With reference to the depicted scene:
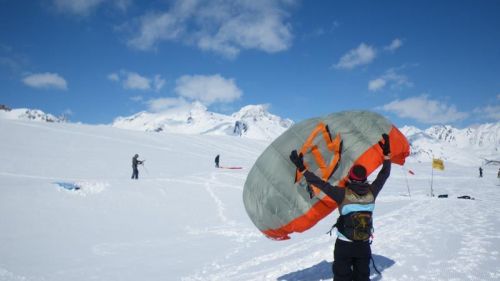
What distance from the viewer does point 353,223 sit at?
5070mm

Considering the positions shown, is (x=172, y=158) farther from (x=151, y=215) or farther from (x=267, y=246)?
(x=267, y=246)

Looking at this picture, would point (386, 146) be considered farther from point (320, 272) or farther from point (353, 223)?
point (320, 272)

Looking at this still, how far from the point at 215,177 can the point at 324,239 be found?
17097 millimetres

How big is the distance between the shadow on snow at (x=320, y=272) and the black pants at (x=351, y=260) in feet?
5.71

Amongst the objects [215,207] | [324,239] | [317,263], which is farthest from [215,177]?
[317,263]

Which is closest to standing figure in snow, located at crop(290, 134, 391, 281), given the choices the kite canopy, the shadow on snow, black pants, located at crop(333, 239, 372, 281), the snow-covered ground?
black pants, located at crop(333, 239, 372, 281)

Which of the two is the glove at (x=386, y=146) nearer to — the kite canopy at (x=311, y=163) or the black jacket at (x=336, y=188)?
the kite canopy at (x=311, y=163)

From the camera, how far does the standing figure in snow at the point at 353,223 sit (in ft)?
16.7

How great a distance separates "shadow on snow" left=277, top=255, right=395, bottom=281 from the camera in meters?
7.11

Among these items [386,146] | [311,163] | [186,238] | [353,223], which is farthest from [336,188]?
[186,238]

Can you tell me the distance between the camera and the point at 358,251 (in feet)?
16.9

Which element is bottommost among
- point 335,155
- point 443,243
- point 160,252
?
point 160,252

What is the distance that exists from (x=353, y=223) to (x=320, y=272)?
2.83 meters

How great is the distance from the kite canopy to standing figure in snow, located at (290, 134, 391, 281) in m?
0.61
